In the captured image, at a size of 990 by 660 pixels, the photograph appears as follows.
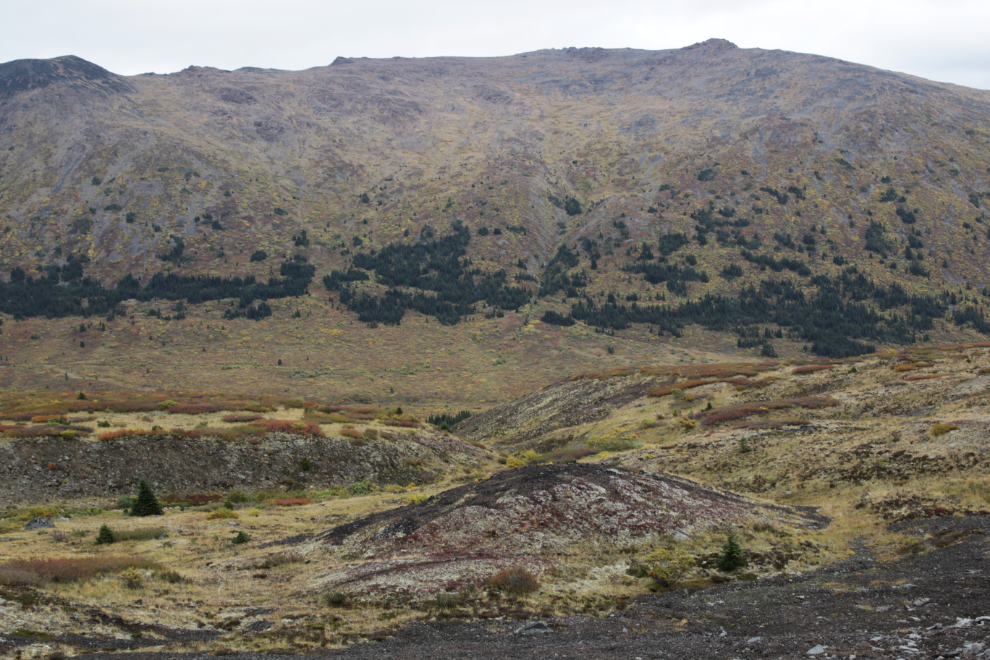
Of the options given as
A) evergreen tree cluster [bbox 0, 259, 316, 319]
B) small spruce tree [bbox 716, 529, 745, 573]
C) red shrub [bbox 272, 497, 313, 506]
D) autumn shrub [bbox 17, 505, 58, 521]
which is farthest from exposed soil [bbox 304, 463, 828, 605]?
evergreen tree cluster [bbox 0, 259, 316, 319]

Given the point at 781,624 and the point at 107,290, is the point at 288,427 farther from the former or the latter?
the point at 107,290

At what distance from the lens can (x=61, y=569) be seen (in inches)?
643

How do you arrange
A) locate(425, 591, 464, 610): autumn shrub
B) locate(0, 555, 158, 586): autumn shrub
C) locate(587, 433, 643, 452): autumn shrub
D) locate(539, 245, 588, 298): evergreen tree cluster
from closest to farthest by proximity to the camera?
locate(0, 555, 158, 586): autumn shrub → locate(425, 591, 464, 610): autumn shrub → locate(587, 433, 643, 452): autumn shrub → locate(539, 245, 588, 298): evergreen tree cluster

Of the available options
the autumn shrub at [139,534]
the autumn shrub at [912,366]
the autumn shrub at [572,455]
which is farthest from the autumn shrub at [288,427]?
the autumn shrub at [912,366]

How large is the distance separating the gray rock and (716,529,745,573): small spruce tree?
27816 mm

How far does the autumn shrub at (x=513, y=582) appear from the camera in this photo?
16703mm

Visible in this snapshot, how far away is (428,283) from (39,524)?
12856 cm

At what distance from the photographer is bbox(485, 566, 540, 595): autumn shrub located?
54.8 feet

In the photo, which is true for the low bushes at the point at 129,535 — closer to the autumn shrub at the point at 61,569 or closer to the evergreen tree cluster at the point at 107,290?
the autumn shrub at the point at 61,569

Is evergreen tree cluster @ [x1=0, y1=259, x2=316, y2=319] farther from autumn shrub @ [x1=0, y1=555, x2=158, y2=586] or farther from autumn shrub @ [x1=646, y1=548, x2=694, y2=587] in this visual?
autumn shrub @ [x1=646, y1=548, x2=694, y2=587]

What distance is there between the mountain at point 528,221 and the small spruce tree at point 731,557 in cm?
11493

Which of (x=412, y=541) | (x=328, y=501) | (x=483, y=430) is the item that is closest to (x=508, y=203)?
(x=483, y=430)

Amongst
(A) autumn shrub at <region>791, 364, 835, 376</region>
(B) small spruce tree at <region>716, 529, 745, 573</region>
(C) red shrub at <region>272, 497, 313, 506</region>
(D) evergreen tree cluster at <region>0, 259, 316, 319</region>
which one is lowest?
(C) red shrub at <region>272, 497, 313, 506</region>

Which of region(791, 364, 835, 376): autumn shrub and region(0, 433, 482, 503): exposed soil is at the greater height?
region(791, 364, 835, 376): autumn shrub
